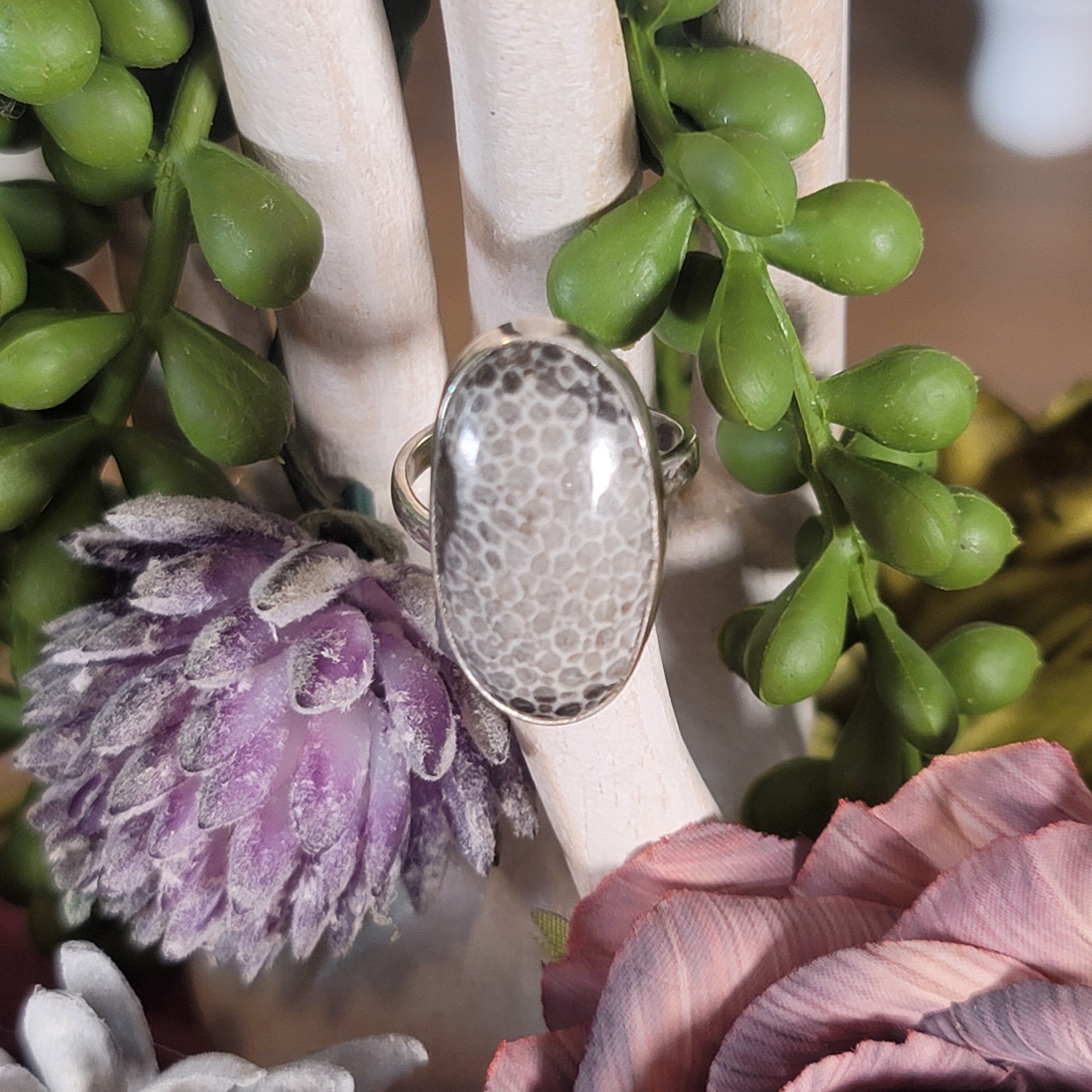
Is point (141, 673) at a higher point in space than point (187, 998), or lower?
higher

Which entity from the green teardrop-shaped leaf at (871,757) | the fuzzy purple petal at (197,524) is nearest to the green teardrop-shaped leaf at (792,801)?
the green teardrop-shaped leaf at (871,757)

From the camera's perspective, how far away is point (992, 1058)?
0.18 m

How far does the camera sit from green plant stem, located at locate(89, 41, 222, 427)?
195 mm

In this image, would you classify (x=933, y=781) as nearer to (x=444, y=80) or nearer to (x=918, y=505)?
(x=918, y=505)

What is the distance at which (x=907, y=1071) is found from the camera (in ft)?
0.59

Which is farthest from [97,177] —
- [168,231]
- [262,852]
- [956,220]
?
[956,220]

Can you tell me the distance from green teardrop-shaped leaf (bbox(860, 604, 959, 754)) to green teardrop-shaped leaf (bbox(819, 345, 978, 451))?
4 cm

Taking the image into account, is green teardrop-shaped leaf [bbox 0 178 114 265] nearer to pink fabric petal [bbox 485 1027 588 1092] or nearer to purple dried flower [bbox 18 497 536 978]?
purple dried flower [bbox 18 497 536 978]

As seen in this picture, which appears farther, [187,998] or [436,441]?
[187,998]

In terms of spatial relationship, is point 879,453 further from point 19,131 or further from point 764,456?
point 19,131

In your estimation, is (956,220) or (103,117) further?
(956,220)

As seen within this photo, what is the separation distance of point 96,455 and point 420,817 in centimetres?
9

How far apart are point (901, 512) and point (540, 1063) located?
109 mm

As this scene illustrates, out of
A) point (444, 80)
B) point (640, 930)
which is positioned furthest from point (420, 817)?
point (444, 80)
